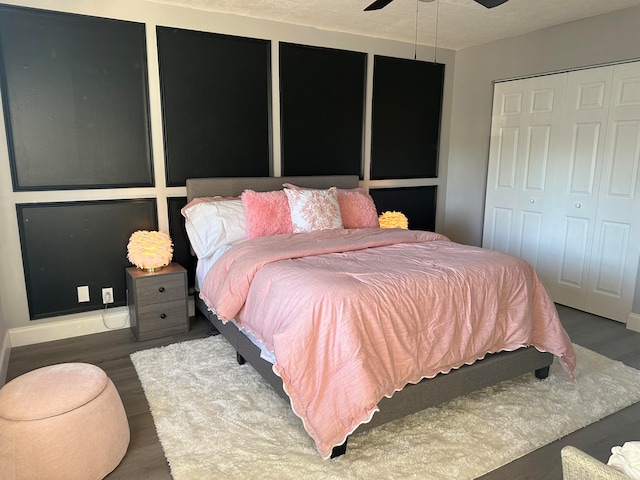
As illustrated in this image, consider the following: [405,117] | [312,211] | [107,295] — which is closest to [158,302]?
[107,295]

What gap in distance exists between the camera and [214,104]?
372 cm

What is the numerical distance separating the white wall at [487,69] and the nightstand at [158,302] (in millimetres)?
3250

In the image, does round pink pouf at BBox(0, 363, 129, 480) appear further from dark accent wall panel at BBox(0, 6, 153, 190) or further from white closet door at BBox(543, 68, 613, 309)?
white closet door at BBox(543, 68, 613, 309)

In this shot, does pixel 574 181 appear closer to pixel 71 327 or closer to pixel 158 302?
pixel 158 302

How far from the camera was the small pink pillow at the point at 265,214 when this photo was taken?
11.0 feet

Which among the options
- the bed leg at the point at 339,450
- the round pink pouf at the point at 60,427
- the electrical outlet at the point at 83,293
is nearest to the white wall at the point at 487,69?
the bed leg at the point at 339,450

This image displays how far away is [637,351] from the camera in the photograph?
10.5 ft

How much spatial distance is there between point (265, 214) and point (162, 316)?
109 centimetres

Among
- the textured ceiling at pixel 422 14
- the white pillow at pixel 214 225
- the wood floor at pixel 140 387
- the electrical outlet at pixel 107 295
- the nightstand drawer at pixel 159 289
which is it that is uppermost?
the textured ceiling at pixel 422 14

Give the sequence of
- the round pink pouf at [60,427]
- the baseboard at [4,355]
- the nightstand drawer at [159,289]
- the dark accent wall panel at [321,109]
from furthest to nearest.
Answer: the dark accent wall panel at [321,109] → the nightstand drawer at [159,289] → the baseboard at [4,355] → the round pink pouf at [60,427]

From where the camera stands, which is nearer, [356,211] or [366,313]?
[366,313]

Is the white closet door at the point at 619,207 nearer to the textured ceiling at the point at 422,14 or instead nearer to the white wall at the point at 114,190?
the textured ceiling at the point at 422,14

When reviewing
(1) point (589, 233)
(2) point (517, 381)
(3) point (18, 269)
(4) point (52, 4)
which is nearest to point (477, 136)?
(1) point (589, 233)

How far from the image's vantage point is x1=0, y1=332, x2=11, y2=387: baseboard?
2.73 meters
